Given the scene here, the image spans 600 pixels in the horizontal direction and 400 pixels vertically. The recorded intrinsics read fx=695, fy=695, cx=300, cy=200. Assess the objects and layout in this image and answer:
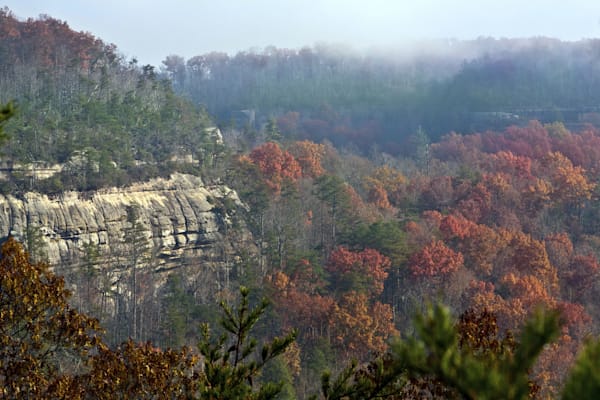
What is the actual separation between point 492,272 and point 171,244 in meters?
17.6

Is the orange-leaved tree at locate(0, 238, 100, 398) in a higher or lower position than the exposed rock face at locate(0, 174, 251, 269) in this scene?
higher

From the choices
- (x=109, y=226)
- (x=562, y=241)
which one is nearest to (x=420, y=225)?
(x=562, y=241)

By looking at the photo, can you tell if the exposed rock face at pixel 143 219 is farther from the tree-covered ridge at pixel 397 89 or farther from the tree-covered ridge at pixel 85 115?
the tree-covered ridge at pixel 397 89

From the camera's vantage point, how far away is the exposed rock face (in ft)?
105

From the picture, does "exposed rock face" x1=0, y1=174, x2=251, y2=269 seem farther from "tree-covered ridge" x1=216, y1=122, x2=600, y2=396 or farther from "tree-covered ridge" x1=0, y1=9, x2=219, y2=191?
"tree-covered ridge" x1=216, y1=122, x2=600, y2=396

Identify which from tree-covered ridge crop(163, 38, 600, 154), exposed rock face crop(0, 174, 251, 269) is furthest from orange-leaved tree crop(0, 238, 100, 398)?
tree-covered ridge crop(163, 38, 600, 154)

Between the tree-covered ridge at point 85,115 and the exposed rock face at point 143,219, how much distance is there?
94cm

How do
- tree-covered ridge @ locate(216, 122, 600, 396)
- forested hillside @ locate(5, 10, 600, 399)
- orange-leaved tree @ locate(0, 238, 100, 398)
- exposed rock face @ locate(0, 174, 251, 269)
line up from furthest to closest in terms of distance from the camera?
exposed rock face @ locate(0, 174, 251, 269) < tree-covered ridge @ locate(216, 122, 600, 396) < forested hillside @ locate(5, 10, 600, 399) < orange-leaved tree @ locate(0, 238, 100, 398)

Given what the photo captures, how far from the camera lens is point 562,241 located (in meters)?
39.9

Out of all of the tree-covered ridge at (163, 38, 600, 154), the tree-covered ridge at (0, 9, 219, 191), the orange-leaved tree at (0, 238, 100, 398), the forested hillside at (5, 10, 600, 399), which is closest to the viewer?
the orange-leaved tree at (0, 238, 100, 398)

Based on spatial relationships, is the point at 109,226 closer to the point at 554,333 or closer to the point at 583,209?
the point at 583,209

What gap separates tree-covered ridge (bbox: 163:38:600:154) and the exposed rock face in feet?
107

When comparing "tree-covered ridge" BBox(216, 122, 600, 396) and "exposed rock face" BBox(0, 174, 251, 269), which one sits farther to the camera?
"exposed rock face" BBox(0, 174, 251, 269)

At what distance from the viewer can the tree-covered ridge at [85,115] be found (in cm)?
3469
